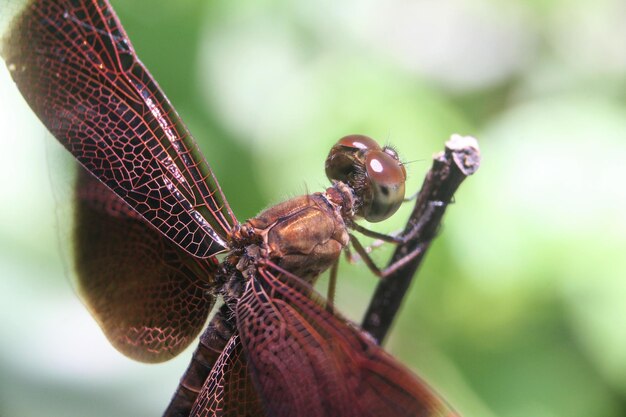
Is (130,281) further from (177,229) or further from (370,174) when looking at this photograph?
(370,174)

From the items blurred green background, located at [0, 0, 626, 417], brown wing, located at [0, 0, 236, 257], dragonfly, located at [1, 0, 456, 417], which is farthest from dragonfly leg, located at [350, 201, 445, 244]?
brown wing, located at [0, 0, 236, 257]

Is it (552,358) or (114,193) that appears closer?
(114,193)

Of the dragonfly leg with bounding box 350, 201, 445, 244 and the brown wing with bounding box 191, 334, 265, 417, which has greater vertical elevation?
the dragonfly leg with bounding box 350, 201, 445, 244

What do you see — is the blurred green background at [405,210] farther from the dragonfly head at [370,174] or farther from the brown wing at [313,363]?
the brown wing at [313,363]

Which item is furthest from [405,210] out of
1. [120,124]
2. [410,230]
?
[120,124]

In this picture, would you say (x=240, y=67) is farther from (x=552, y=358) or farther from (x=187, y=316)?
(x=552, y=358)

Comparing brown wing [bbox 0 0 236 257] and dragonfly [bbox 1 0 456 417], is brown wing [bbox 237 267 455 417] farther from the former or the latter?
brown wing [bbox 0 0 236 257]

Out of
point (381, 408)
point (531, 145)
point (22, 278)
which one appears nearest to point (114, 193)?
point (22, 278)
